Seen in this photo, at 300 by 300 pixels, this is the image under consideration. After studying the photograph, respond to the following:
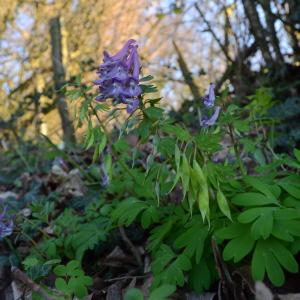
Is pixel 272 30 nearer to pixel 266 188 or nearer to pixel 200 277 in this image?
pixel 266 188

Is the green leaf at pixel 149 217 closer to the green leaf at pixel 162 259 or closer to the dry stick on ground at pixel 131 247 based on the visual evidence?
the green leaf at pixel 162 259

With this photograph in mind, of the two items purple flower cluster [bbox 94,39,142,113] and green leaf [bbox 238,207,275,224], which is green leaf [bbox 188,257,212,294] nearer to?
green leaf [bbox 238,207,275,224]

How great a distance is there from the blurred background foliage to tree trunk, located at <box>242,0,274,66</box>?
0.01 m

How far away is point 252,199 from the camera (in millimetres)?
1650

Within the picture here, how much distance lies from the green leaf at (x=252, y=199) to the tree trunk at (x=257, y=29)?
12.0 feet

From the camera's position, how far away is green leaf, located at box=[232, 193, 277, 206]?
164 centimetres

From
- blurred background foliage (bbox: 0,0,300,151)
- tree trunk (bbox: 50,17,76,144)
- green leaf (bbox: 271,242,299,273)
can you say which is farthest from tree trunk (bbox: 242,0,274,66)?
green leaf (bbox: 271,242,299,273)

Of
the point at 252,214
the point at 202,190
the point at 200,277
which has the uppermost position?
the point at 202,190

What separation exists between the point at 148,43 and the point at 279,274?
14704 millimetres

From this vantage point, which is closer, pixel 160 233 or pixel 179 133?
pixel 179 133

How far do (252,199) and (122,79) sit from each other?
0.69 metres

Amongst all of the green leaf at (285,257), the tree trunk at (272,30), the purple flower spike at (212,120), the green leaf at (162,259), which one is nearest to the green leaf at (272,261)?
the green leaf at (285,257)

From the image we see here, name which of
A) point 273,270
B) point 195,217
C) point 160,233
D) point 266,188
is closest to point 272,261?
point 273,270

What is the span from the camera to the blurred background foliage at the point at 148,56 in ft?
15.7
